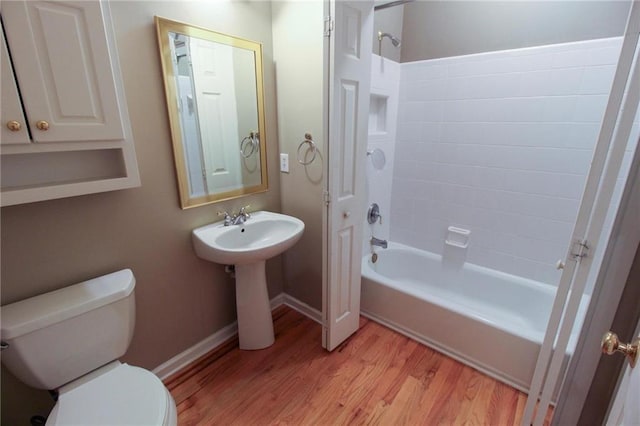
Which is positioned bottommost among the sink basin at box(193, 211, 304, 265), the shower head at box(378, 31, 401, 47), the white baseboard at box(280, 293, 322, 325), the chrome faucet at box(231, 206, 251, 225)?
the white baseboard at box(280, 293, 322, 325)

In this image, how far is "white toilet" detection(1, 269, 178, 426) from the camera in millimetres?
1022

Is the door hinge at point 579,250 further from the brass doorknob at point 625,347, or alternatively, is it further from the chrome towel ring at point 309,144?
the chrome towel ring at point 309,144

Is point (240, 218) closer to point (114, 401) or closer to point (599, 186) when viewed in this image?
point (114, 401)

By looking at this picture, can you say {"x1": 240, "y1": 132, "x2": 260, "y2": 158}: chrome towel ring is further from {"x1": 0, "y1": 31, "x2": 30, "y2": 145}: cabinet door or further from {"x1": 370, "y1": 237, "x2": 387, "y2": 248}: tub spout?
{"x1": 370, "y1": 237, "x2": 387, "y2": 248}: tub spout

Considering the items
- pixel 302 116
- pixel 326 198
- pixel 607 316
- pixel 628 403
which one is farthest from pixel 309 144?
pixel 628 403

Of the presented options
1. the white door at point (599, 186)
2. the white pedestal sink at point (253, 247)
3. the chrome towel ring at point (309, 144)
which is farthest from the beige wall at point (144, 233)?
the white door at point (599, 186)

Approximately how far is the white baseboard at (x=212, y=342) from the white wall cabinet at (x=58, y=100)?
108cm

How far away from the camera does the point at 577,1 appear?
176 cm

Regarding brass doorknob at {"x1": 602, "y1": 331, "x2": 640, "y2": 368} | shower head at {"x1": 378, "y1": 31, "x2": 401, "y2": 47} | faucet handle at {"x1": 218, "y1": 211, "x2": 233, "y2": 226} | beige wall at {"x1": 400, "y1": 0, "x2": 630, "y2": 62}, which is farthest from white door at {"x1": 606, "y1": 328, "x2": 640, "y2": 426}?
shower head at {"x1": 378, "y1": 31, "x2": 401, "y2": 47}

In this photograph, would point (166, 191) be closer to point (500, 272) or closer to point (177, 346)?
point (177, 346)

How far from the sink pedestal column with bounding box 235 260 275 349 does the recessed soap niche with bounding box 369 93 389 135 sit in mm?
1374

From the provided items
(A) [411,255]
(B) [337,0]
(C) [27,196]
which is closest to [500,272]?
(A) [411,255]

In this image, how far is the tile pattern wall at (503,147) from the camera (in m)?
1.82

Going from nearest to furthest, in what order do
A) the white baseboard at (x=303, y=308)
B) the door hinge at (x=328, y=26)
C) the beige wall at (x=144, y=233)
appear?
1. the beige wall at (x=144, y=233)
2. the door hinge at (x=328, y=26)
3. the white baseboard at (x=303, y=308)
